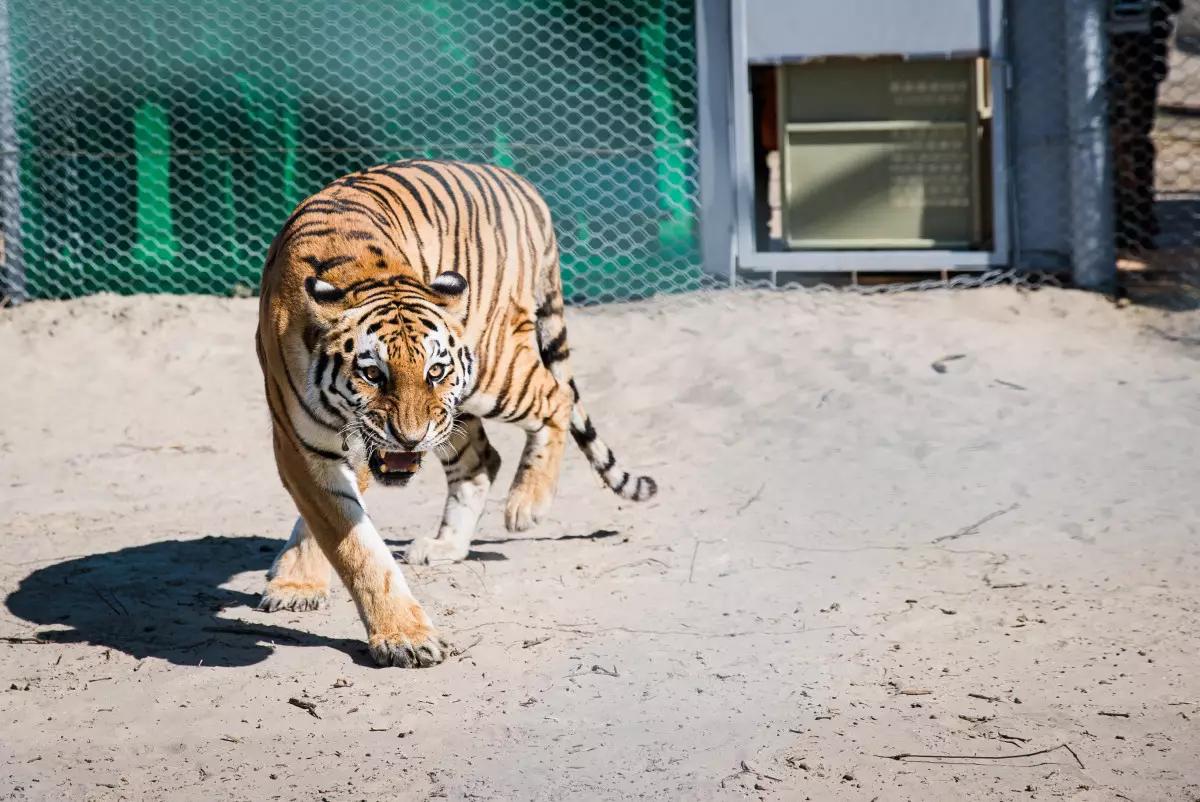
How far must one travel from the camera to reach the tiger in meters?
3.33

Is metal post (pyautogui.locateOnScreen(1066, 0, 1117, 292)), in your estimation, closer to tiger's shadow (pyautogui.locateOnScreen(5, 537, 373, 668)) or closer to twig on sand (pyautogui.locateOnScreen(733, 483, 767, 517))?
twig on sand (pyautogui.locateOnScreen(733, 483, 767, 517))

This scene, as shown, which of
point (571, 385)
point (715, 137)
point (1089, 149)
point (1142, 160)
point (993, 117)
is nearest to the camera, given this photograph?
point (571, 385)

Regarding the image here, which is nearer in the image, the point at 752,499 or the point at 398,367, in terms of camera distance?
the point at 398,367

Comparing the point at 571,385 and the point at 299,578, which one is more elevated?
the point at 571,385

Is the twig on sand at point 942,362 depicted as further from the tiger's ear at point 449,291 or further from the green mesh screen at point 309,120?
the tiger's ear at point 449,291

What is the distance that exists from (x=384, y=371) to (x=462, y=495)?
1.25 metres

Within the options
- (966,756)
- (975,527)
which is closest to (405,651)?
(966,756)

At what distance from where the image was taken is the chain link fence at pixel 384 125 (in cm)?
737

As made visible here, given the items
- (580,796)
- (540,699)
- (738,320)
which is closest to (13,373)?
(738,320)

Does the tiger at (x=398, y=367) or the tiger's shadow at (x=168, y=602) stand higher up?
the tiger at (x=398, y=367)

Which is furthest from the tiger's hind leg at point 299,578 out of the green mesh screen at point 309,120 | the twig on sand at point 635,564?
the green mesh screen at point 309,120

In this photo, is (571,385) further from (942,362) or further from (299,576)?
(942,362)

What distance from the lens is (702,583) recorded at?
406 centimetres

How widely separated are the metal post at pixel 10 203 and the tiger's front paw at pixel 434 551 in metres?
4.59
